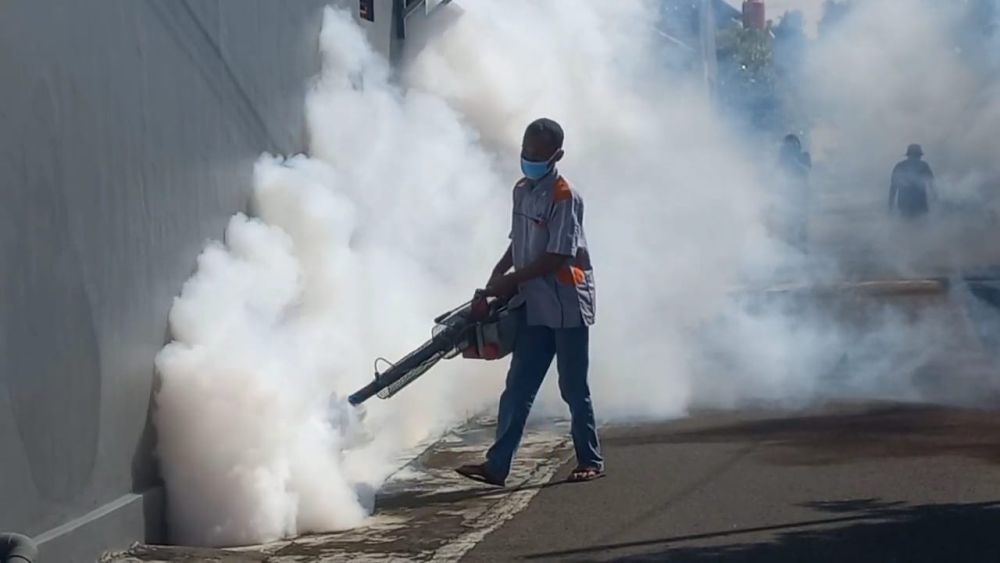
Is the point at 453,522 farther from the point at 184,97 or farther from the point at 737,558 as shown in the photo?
the point at 184,97

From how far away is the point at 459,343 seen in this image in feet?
26.3

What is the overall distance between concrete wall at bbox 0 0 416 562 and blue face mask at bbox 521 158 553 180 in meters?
1.57

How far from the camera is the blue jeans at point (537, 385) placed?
8133mm

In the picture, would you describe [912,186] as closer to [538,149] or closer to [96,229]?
[538,149]

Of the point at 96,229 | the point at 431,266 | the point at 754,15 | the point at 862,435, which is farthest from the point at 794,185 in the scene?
the point at 96,229

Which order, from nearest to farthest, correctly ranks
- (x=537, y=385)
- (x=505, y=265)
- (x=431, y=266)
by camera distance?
(x=537, y=385) → (x=505, y=265) → (x=431, y=266)

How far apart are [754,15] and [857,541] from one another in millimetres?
29967

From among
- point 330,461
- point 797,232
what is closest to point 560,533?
point 330,461

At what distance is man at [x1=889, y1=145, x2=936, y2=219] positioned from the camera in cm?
2258

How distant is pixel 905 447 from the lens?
8789mm

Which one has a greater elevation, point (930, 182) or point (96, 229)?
point (930, 182)

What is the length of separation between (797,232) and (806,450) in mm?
15100

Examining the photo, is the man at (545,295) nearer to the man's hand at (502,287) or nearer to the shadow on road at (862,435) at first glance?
the man's hand at (502,287)

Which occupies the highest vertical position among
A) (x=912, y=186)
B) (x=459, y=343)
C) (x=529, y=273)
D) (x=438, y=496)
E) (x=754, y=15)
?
(x=754, y=15)
